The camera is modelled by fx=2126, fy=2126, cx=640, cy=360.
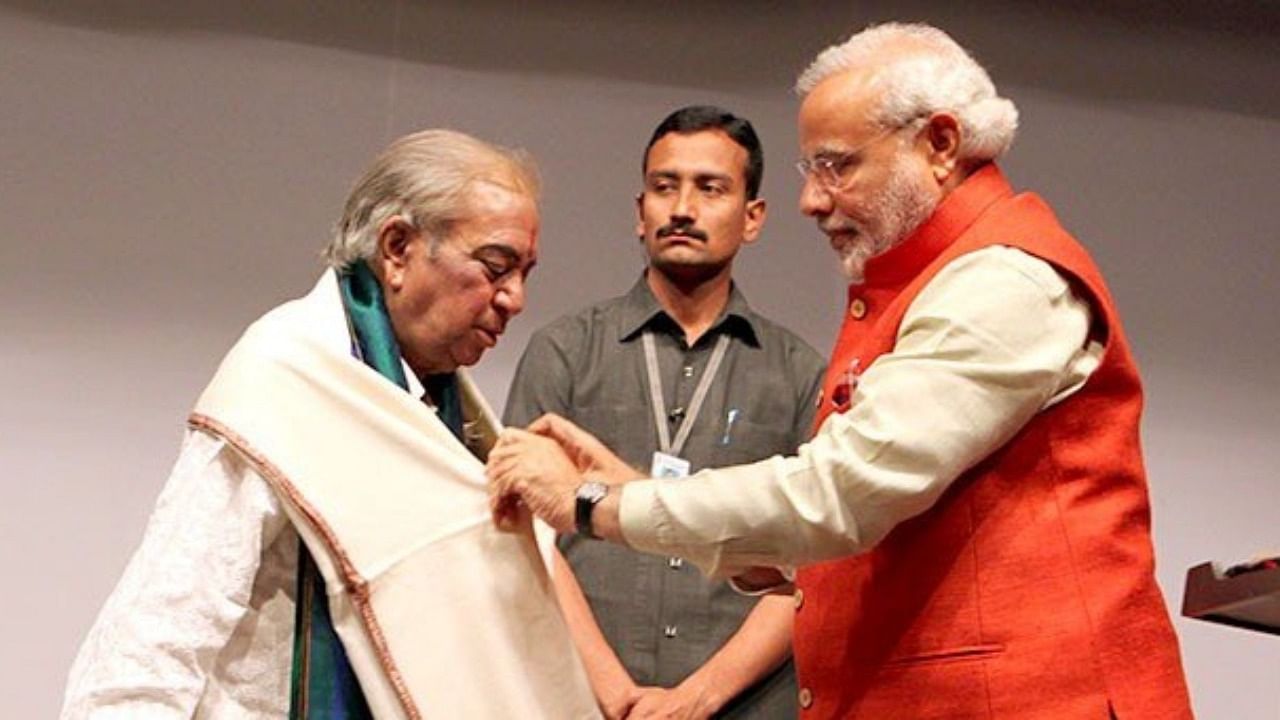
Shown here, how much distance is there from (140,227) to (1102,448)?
2597 millimetres

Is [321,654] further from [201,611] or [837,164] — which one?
[837,164]

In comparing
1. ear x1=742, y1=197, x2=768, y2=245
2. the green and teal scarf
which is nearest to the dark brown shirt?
ear x1=742, y1=197, x2=768, y2=245

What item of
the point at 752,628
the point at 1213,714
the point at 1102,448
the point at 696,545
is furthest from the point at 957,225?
the point at 1213,714

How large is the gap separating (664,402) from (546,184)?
1216 mm

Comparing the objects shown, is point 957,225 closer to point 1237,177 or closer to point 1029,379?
point 1029,379

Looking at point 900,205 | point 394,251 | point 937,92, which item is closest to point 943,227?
point 900,205

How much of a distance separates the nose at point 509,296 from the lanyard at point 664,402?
0.98 meters

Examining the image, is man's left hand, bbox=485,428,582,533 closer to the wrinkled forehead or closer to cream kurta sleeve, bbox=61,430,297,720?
cream kurta sleeve, bbox=61,430,297,720

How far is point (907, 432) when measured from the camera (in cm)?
229

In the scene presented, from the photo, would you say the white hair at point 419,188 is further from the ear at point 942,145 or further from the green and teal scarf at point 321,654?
the ear at point 942,145

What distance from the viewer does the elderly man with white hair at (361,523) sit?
87.4 inches

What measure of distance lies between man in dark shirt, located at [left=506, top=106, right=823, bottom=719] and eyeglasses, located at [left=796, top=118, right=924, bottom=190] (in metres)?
0.91

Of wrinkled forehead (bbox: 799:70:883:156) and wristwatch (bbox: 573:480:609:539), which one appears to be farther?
wrinkled forehead (bbox: 799:70:883:156)

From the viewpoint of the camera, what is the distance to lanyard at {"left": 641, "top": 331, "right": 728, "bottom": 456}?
354cm
